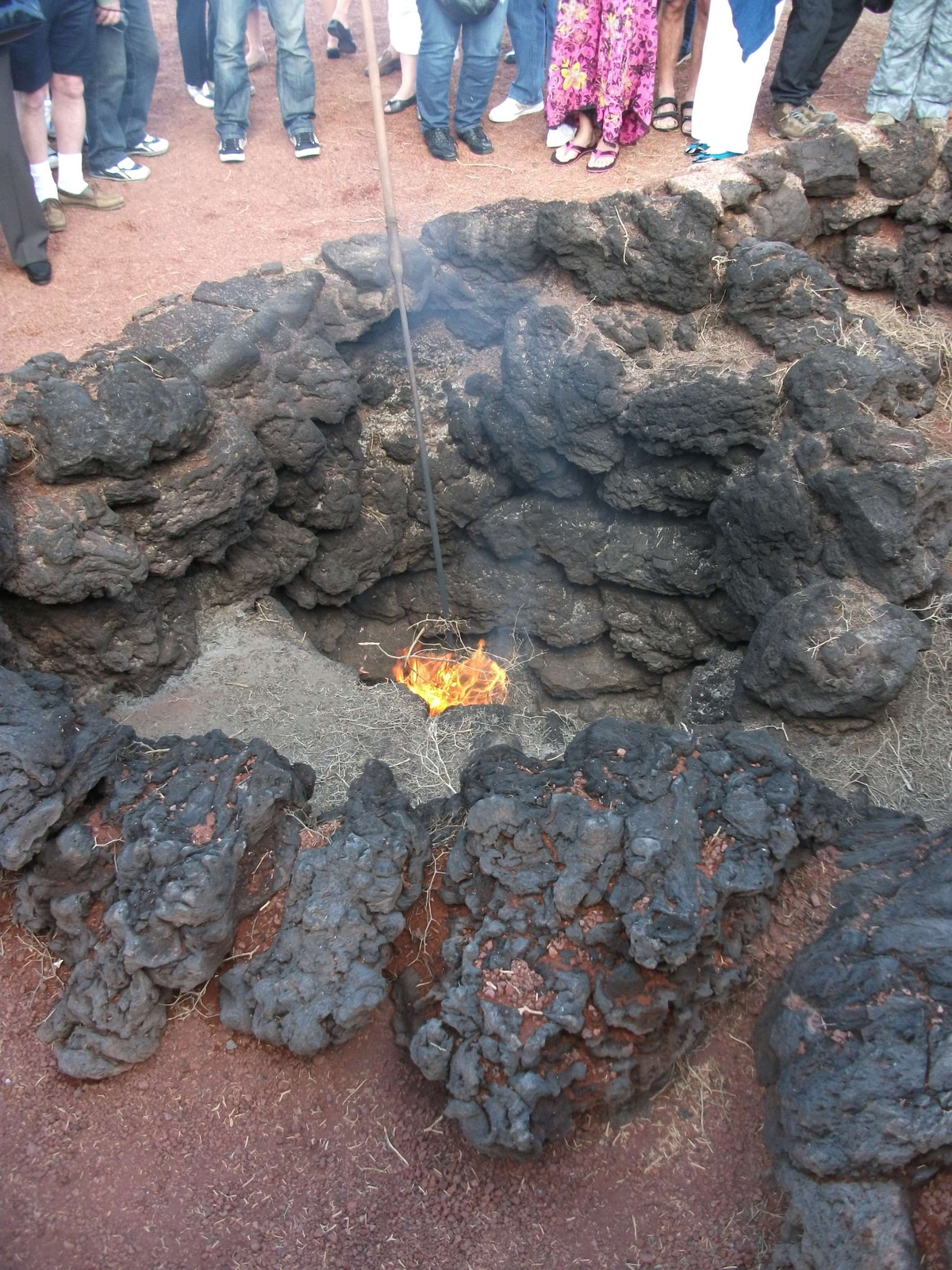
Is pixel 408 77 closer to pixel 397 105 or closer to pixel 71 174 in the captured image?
pixel 397 105

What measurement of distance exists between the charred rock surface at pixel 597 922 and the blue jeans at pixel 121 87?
609 cm

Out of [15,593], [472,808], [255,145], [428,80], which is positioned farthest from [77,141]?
[472,808]

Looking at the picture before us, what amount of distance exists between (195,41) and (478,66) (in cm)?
250

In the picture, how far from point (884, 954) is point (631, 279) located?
4.73 meters

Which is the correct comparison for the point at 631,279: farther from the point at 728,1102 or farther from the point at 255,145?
the point at 728,1102

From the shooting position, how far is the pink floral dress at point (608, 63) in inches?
251

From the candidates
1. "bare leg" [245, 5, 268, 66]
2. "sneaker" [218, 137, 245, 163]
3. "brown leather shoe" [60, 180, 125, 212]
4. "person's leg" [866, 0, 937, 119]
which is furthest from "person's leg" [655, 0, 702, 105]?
"brown leather shoe" [60, 180, 125, 212]

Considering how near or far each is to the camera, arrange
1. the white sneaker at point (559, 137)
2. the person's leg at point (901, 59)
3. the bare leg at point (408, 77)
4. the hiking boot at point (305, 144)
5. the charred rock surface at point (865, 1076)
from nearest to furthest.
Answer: the charred rock surface at point (865, 1076) → the person's leg at point (901, 59) → the white sneaker at point (559, 137) → the hiking boot at point (305, 144) → the bare leg at point (408, 77)

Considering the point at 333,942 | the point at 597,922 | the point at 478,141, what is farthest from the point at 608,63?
the point at 333,942

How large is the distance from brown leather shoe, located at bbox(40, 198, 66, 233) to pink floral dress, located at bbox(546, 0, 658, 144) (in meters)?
3.71

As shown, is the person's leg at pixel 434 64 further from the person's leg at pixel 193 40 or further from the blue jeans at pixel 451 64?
the person's leg at pixel 193 40

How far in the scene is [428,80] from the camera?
22.5ft

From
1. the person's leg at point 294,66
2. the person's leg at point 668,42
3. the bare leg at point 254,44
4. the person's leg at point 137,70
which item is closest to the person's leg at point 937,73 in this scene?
the person's leg at point 668,42

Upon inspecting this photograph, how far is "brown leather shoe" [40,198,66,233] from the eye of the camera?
6.32m
